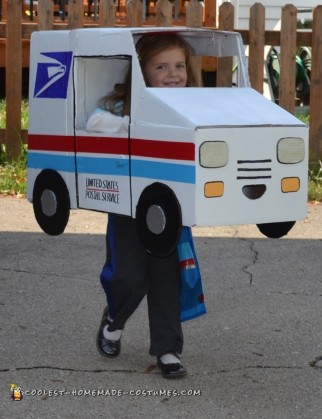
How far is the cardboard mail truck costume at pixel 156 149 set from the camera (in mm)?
3537

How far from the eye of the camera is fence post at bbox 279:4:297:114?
9.52 meters

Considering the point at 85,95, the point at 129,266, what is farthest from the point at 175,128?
the point at 129,266

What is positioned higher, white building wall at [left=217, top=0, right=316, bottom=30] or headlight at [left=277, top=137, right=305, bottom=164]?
white building wall at [left=217, top=0, right=316, bottom=30]

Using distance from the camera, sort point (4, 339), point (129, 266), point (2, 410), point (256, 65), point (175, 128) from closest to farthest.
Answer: point (175, 128)
point (2, 410)
point (129, 266)
point (4, 339)
point (256, 65)

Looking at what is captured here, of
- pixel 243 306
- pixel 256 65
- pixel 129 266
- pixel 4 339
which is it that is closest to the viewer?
pixel 129 266

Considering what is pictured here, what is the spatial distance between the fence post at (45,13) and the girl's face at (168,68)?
5.57 m

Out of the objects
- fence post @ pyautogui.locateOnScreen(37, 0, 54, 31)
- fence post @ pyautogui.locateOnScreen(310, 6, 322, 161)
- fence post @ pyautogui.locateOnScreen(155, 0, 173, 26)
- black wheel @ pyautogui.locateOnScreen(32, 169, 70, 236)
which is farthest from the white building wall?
black wheel @ pyautogui.locateOnScreen(32, 169, 70, 236)

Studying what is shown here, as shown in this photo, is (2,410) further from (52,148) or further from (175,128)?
(175,128)

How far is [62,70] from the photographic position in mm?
3846

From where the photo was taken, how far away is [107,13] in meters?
9.57

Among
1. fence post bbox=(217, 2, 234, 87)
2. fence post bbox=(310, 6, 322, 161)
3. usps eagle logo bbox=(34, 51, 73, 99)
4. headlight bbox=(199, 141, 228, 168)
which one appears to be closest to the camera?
headlight bbox=(199, 141, 228, 168)

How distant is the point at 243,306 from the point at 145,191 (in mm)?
2166

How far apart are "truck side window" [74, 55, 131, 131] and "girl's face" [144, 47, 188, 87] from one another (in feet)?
0.44

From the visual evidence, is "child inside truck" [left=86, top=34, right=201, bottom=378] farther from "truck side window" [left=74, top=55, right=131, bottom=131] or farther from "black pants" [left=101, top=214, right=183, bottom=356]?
"truck side window" [left=74, top=55, right=131, bottom=131]
